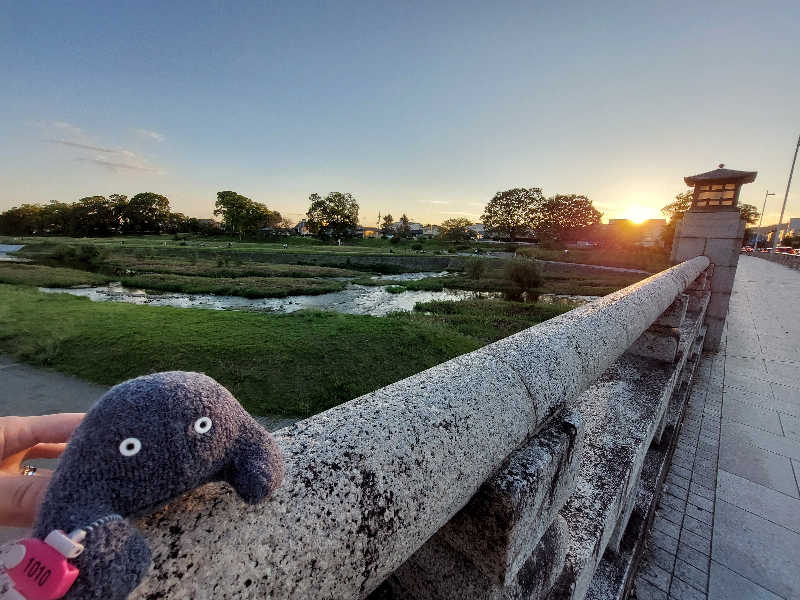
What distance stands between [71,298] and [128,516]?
1931cm

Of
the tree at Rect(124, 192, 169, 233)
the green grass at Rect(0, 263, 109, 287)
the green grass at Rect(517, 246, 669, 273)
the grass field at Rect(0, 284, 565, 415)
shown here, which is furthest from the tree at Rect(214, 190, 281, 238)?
the grass field at Rect(0, 284, 565, 415)

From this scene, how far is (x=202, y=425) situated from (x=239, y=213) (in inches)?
2853

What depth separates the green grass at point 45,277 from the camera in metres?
19.7

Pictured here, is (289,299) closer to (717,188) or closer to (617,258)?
(717,188)

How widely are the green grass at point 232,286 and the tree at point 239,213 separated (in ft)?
148

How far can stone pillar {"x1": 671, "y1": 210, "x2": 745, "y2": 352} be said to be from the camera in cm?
811

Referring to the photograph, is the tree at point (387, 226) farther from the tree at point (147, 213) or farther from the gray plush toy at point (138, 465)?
the gray plush toy at point (138, 465)

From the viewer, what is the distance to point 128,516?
1.82ft

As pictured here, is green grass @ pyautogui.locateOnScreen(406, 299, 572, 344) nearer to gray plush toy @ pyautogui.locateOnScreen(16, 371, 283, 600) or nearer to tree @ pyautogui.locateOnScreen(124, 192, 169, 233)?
gray plush toy @ pyautogui.locateOnScreen(16, 371, 283, 600)

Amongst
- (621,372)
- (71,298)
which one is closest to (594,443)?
(621,372)

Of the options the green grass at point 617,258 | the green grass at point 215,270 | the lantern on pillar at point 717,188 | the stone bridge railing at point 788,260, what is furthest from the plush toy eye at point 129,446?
the green grass at point 617,258

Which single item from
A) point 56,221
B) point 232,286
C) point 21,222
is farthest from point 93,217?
point 232,286

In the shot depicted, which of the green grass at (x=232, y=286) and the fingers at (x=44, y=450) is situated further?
the green grass at (x=232, y=286)

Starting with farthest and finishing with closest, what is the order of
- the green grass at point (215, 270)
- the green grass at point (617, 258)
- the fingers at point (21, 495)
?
the green grass at point (617, 258) < the green grass at point (215, 270) < the fingers at point (21, 495)
